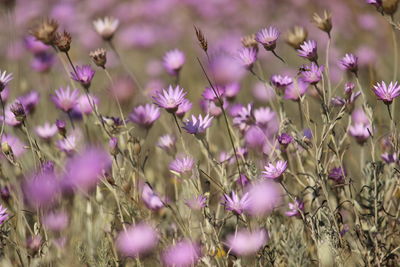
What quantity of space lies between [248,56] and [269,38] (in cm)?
16

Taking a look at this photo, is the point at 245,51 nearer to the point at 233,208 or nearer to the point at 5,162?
the point at 233,208

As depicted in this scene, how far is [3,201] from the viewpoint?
165 cm

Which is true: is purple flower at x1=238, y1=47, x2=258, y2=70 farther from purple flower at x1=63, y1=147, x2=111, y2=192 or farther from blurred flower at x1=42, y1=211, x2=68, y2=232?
blurred flower at x1=42, y1=211, x2=68, y2=232

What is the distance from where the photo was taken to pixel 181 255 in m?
1.29

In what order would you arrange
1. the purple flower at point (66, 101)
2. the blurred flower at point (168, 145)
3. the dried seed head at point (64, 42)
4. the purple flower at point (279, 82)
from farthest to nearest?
the purple flower at point (66, 101), the blurred flower at point (168, 145), the purple flower at point (279, 82), the dried seed head at point (64, 42)

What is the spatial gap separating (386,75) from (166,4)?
81.0 inches

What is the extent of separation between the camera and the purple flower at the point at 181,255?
1282 mm

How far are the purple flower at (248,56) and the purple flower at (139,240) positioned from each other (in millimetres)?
524

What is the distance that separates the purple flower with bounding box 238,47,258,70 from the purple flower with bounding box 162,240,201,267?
521mm

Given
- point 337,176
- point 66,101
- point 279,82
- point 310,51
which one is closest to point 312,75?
point 310,51

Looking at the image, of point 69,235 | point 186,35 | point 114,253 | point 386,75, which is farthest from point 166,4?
point 114,253

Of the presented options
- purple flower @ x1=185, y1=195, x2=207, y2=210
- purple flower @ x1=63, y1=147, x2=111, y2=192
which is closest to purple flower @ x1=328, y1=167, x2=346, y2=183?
purple flower @ x1=185, y1=195, x2=207, y2=210

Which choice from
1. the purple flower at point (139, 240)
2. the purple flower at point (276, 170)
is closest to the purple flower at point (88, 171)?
the purple flower at point (139, 240)

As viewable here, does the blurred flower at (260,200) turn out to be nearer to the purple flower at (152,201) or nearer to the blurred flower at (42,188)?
the purple flower at (152,201)
